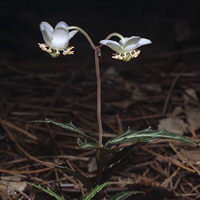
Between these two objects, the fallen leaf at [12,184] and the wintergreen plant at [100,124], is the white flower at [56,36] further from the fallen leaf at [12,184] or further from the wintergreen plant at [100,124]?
the fallen leaf at [12,184]

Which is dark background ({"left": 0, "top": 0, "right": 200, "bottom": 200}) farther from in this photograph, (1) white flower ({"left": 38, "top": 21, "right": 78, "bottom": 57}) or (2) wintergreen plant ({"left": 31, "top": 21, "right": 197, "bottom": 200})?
(1) white flower ({"left": 38, "top": 21, "right": 78, "bottom": 57})

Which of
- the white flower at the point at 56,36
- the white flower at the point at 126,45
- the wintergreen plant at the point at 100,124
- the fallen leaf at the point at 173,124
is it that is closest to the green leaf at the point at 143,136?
the wintergreen plant at the point at 100,124

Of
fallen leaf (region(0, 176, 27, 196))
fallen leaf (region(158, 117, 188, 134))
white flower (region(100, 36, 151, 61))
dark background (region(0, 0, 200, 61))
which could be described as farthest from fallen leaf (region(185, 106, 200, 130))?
dark background (region(0, 0, 200, 61))

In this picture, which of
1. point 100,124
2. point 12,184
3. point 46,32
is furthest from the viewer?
point 12,184

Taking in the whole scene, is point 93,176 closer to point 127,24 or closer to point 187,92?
point 187,92

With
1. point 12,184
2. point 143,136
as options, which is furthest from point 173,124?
point 12,184

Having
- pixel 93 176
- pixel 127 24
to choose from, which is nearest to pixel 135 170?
pixel 93 176

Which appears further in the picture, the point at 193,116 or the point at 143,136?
the point at 193,116

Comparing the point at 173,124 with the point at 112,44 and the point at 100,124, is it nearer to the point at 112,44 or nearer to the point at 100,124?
the point at 100,124

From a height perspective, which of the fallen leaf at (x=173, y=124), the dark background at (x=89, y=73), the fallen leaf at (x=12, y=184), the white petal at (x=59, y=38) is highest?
the white petal at (x=59, y=38)
